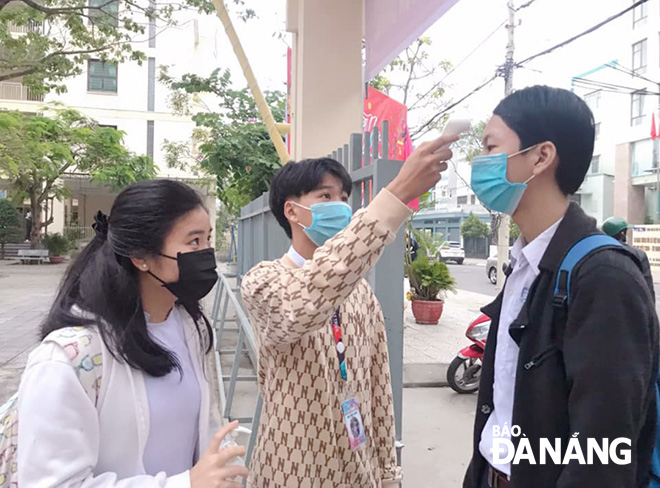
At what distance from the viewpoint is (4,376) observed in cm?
538

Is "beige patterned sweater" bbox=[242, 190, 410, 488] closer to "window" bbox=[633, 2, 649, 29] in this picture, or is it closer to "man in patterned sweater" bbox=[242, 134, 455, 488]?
"man in patterned sweater" bbox=[242, 134, 455, 488]

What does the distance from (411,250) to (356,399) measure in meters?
7.93

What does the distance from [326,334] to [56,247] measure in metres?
23.1

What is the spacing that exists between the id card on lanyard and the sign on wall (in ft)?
80.4

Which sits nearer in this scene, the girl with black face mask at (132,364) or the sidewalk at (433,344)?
the girl with black face mask at (132,364)

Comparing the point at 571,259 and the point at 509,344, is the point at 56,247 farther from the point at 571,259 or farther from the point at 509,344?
the point at 571,259

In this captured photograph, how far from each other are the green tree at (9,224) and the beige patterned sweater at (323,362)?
2451 cm

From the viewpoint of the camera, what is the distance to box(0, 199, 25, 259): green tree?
21.9 metres

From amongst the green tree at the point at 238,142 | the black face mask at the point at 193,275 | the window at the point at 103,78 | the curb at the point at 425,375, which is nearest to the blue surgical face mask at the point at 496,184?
the black face mask at the point at 193,275

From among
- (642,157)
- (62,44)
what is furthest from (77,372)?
(642,157)

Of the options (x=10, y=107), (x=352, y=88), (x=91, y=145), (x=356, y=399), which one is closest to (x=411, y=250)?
(x=352, y=88)

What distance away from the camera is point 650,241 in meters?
22.8

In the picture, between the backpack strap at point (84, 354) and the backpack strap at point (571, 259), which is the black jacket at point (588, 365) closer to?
the backpack strap at point (571, 259)

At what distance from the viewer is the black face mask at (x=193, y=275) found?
Answer: 133 cm
